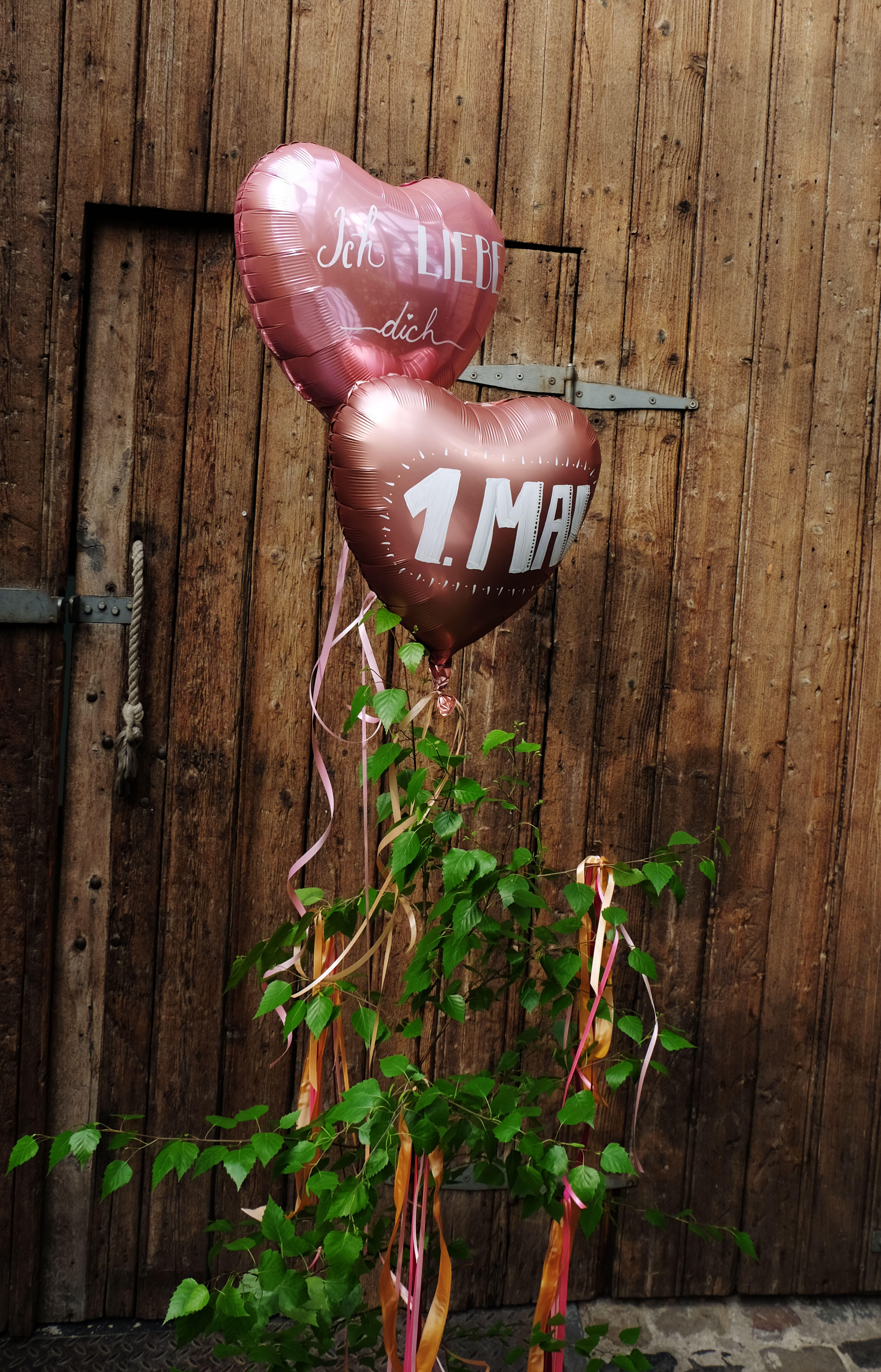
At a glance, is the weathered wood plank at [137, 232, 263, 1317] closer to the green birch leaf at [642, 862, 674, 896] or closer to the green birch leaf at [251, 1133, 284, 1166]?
the green birch leaf at [251, 1133, 284, 1166]

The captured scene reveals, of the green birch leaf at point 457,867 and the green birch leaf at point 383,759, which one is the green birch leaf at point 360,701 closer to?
the green birch leaf at point 383,759

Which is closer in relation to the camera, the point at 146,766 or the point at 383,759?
the point at 383,759

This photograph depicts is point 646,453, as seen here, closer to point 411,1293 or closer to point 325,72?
point 325,72

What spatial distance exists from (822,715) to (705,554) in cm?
42

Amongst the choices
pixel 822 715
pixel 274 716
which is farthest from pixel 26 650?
pixel 822 715

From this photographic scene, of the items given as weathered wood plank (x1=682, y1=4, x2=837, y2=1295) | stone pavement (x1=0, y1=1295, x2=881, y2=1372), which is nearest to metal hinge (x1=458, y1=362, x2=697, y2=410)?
weathered wood plank (x1=682, y1=4, x2=837, y2=1295)

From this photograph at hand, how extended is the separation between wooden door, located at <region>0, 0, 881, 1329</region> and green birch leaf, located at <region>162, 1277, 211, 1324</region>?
729 mm

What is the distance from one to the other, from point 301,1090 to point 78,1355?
0.85 m

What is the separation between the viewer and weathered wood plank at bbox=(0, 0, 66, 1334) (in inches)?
65.8

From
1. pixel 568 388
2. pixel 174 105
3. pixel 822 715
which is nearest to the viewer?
pixel 174 105

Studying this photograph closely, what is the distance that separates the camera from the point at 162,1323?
1.80 metres

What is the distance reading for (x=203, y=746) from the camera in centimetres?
179

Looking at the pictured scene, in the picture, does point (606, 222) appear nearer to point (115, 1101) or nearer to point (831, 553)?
point (831, 553)

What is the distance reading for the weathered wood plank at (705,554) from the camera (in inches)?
71.8
